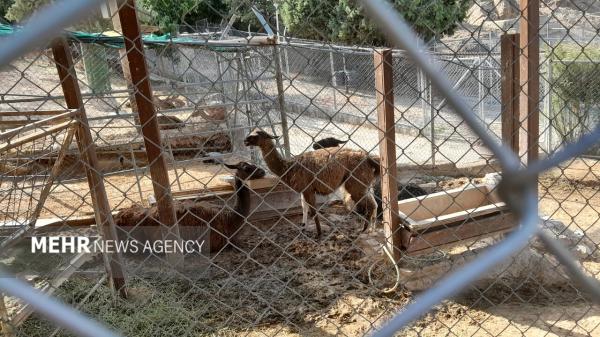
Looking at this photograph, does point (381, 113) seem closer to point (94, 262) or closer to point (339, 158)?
point (339, 158)

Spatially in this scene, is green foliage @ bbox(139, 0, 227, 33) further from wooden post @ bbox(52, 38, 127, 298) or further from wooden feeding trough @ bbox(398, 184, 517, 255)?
wooden feeding trough @ bbox(398, 184, 517, 255)

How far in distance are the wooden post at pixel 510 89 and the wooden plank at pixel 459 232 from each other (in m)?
0.92

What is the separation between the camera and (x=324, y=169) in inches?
183

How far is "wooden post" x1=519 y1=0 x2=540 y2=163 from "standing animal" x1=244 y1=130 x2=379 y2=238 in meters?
2.27

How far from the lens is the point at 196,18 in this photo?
19625 millimetres

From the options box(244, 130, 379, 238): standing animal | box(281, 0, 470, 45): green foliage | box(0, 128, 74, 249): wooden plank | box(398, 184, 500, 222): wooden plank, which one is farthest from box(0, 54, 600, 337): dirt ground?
box(281, 0, 470, 45): green foliage

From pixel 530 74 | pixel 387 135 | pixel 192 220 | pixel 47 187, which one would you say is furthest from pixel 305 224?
pixel 530 74

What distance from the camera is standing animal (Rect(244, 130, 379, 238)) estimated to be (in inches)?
192

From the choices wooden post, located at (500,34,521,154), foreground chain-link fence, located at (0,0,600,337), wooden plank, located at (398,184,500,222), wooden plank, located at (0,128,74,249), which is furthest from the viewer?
wooden plank, located at (398,184,500,222)

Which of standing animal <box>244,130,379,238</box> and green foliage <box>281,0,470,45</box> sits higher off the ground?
green foliage <box>281,0,470,45</box>

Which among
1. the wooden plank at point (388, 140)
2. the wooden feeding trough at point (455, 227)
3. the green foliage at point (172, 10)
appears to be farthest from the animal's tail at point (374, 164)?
the green foliage at point (172, 10)

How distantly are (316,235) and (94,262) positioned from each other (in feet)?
8.22

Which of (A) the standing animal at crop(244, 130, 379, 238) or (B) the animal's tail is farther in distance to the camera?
(B) the animal's tail

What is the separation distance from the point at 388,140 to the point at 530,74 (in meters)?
0.74
